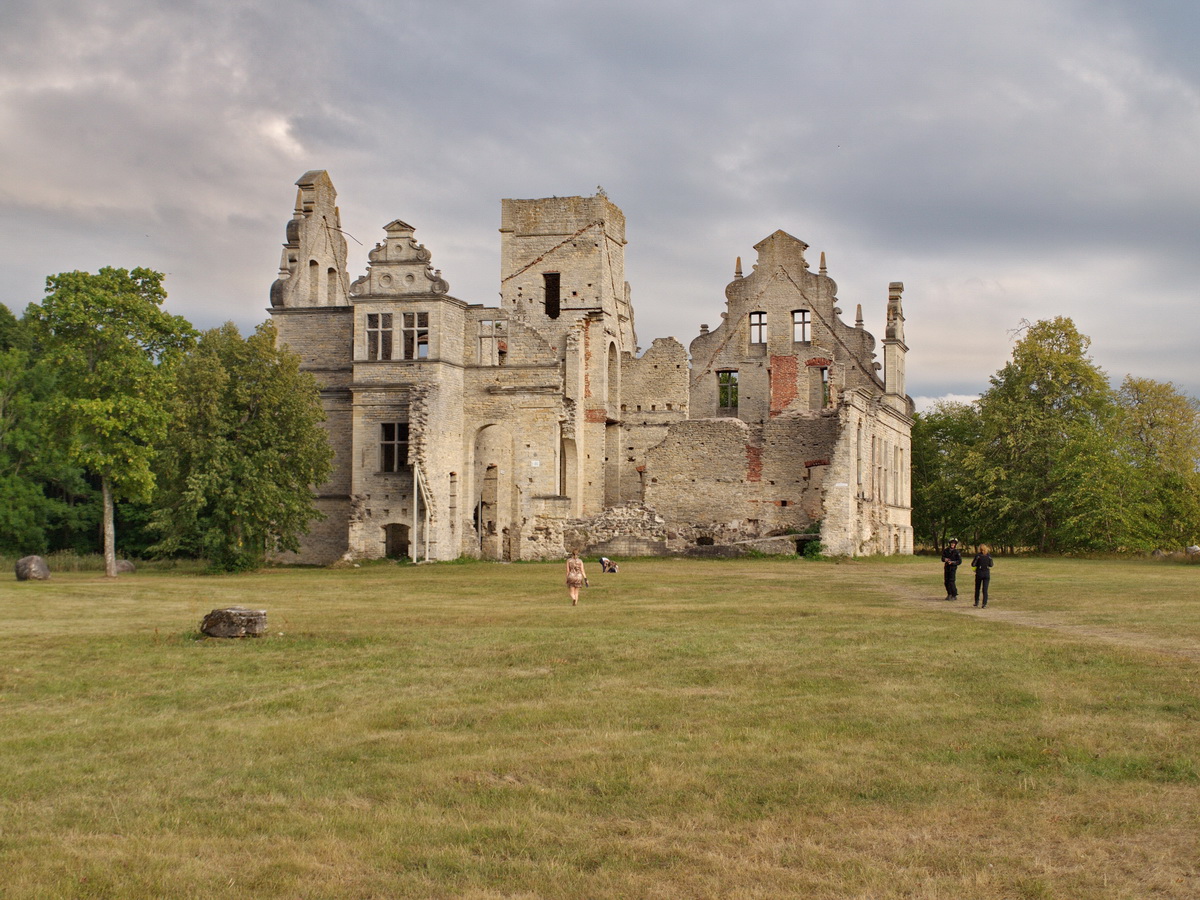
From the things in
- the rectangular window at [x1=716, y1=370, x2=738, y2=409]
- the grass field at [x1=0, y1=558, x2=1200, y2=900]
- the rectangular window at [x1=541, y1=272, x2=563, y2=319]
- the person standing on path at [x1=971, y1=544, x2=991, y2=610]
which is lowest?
the grass field at [x1=0, y1=558, x2=1200, y2=900]

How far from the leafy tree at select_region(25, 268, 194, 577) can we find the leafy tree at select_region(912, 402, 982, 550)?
36.0m

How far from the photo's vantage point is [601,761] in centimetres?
845

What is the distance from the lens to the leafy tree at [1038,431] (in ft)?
161

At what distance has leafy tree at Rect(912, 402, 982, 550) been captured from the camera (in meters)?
54.0

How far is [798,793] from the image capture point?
766 cm

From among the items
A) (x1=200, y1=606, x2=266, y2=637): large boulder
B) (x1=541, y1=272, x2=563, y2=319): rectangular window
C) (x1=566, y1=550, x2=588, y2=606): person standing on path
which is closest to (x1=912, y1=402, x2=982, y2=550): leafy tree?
(x1=541, y1=272, x2=563, y2=319): rectangular window

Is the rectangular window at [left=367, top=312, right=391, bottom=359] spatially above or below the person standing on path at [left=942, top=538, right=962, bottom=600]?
above

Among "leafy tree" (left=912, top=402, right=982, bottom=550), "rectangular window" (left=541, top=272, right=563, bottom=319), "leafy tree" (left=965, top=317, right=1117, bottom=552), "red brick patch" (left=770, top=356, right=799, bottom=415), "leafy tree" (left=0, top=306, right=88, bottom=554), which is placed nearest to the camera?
"rectangular window" (left=541, top=272, right=563, bottom=319)

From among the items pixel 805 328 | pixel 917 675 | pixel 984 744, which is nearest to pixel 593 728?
pixel 984 744

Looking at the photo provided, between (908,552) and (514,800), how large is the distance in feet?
143

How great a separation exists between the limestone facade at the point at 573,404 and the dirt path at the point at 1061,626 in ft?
54.8

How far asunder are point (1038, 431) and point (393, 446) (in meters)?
29.4

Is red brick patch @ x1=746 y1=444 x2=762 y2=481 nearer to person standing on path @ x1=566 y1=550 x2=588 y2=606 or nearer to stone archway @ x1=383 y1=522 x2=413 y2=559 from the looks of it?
stone archway @ x1=383 y1=522 x2=413 y2=559

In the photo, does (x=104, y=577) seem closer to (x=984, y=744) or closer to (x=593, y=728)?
(x=593, y=728)
